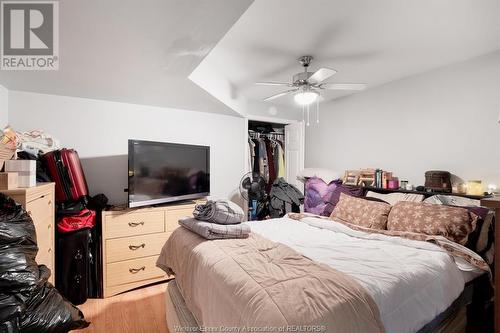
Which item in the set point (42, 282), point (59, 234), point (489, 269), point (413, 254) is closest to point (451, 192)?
point (489, 269)

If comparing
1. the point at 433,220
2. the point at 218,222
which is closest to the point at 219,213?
the point at 218,222

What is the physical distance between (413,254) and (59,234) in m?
2.73

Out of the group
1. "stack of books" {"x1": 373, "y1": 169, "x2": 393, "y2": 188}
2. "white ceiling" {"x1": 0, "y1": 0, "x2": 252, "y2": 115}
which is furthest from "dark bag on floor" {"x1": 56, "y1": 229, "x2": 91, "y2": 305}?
"stack of books" {"x1": 373, "y1": 169, "x2": 393, "y2": 188}

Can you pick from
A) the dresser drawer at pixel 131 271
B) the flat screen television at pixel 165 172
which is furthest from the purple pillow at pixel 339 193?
the dresser drawer at pixel 131 271

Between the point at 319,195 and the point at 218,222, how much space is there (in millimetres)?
1889

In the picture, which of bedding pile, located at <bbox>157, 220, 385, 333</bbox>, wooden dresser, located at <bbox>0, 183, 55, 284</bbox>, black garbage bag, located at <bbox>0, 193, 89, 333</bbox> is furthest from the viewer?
wooden dresser, located at <bbox>0, 183, 55, 284</bbox>

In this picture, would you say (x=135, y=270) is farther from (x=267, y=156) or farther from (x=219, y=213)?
(x=267, y=156)

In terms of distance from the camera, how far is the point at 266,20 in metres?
1.64

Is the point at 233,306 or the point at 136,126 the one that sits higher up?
the point at 136,126

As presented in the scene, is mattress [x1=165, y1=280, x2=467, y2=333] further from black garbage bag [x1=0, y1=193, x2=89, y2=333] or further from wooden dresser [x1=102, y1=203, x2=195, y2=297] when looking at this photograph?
wooden dresser [x1=102, y1=203, x2=195, y2=297]

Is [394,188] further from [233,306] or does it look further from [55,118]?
[55,118]

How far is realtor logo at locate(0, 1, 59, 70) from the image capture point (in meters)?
1.15

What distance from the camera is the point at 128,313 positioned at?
77.1 inches

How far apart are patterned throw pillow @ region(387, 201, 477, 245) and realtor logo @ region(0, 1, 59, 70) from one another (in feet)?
8.83
